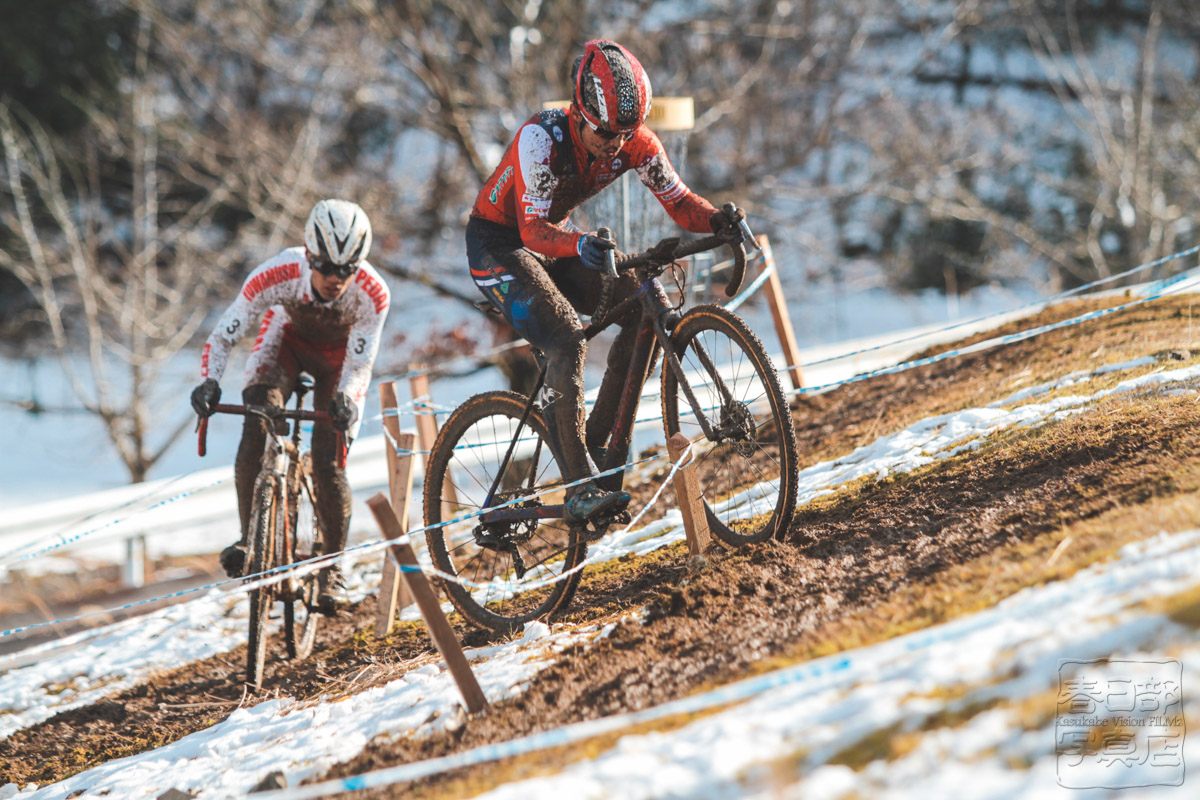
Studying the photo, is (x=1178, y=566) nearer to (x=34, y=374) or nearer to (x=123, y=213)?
(x=123, y=213)

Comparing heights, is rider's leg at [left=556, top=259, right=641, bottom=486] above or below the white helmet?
below

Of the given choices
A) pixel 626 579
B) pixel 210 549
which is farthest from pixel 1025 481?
pixel 210 549

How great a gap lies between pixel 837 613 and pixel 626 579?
4.77ft

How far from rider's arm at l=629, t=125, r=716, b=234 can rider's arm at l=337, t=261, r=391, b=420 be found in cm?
180

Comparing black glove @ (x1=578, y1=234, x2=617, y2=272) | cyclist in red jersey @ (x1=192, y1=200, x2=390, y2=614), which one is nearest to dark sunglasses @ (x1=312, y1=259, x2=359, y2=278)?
cyclist in red jersey @ (x1=192, y1=200, x2=390, y2=614)

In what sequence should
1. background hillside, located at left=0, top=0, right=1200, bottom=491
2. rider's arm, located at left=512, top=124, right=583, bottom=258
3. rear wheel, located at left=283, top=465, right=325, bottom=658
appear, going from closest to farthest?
rider's arm, located at left=512, top=124, right=583, bottom=258 < rear wheel, located at left=283, top=465, right=325, bottom=658 < background hillside, located at left=0, top=0, right=1200, bottom=491

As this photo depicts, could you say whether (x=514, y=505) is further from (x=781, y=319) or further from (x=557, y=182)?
(x=781, y=319)

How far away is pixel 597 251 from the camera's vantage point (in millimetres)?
3518

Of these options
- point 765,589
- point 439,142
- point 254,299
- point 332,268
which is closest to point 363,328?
point 332,268

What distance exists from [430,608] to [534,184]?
179 centimetres

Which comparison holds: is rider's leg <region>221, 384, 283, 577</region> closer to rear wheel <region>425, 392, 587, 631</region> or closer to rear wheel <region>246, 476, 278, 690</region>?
rear wheel <region>246, 476, 278, 690</region>

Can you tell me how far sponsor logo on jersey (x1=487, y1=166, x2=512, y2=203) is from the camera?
410 centimetres

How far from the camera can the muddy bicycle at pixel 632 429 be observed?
3.60 metres

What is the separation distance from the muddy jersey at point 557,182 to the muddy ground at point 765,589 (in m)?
1.47
